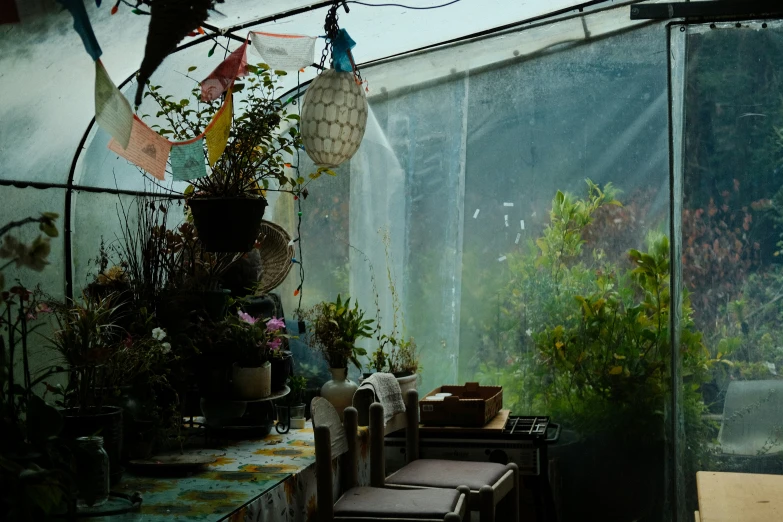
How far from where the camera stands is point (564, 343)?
15.6ft

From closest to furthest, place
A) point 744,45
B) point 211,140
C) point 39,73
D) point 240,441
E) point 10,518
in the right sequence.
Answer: point 10,518, point 39,73, point 211,140, point 240,441, point 744,45

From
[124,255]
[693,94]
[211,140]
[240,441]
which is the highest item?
[693,94]

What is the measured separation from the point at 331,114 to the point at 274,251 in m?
1.44

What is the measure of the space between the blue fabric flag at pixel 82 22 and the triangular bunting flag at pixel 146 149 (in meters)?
1.03

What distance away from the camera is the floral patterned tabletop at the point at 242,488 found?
9.10 feet

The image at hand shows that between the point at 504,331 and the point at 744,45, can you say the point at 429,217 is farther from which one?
the point at 744,45

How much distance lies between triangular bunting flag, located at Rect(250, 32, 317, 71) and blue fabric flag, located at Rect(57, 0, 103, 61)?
1.76m

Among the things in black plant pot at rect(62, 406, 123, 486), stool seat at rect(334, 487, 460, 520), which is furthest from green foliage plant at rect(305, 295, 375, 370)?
black plant pot at rect(62, 406, 123, 486)

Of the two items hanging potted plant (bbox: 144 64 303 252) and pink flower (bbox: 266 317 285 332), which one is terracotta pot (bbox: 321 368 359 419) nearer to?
pink flower (bbox: 266 317 285 332)

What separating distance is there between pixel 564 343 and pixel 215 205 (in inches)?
88.3

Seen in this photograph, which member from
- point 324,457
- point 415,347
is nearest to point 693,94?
point 415,347

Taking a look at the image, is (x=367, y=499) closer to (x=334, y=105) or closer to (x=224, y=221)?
(x=224, y=221)

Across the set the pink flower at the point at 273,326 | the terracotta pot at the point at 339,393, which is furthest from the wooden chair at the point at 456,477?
the pink flower at the point at 273,326

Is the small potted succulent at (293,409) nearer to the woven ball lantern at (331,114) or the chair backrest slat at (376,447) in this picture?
the chair backrest slat at (376,447)
